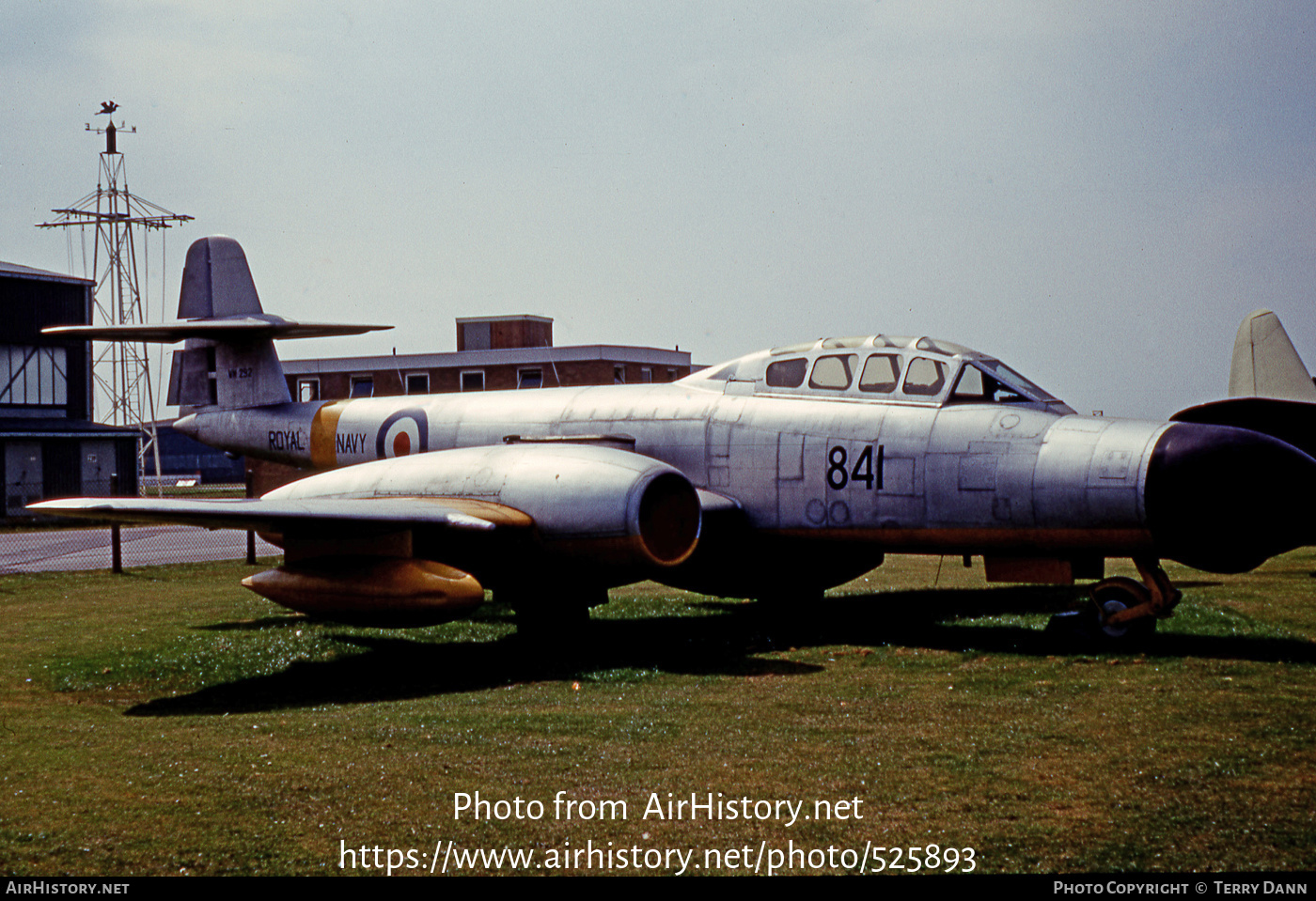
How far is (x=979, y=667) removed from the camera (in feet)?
31.0

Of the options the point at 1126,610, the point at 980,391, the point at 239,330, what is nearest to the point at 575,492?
the point at 980,391

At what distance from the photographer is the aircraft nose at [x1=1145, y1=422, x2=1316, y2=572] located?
913cm

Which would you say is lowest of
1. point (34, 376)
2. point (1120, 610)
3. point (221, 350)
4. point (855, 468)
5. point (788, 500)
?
point (1120, 610)

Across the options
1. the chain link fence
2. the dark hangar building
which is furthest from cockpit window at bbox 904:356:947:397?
the dark hangar building

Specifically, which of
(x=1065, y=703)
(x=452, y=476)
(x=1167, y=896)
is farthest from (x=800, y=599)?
(x=1167, y=896)

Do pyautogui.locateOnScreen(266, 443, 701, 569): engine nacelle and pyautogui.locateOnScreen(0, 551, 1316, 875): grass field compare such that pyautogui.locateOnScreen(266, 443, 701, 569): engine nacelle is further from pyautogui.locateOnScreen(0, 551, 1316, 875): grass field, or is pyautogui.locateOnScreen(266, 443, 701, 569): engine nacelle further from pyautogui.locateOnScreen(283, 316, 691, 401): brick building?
pyautogui.locateOnScreen(283, 316, 691, 401): brick building

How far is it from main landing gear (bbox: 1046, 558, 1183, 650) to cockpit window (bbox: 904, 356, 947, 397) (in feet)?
7.84

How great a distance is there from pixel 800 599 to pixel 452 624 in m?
4.08

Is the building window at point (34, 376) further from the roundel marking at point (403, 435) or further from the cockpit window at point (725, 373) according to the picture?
the cockpit window at point (725, 373)

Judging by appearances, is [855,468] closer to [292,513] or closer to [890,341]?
[890,341]

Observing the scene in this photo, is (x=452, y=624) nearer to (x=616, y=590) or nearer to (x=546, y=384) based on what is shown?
(x=616, y=590)

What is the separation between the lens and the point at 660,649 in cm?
1121

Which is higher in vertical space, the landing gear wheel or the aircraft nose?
the aircraft nose

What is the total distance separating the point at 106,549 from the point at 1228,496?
81.8 ft
